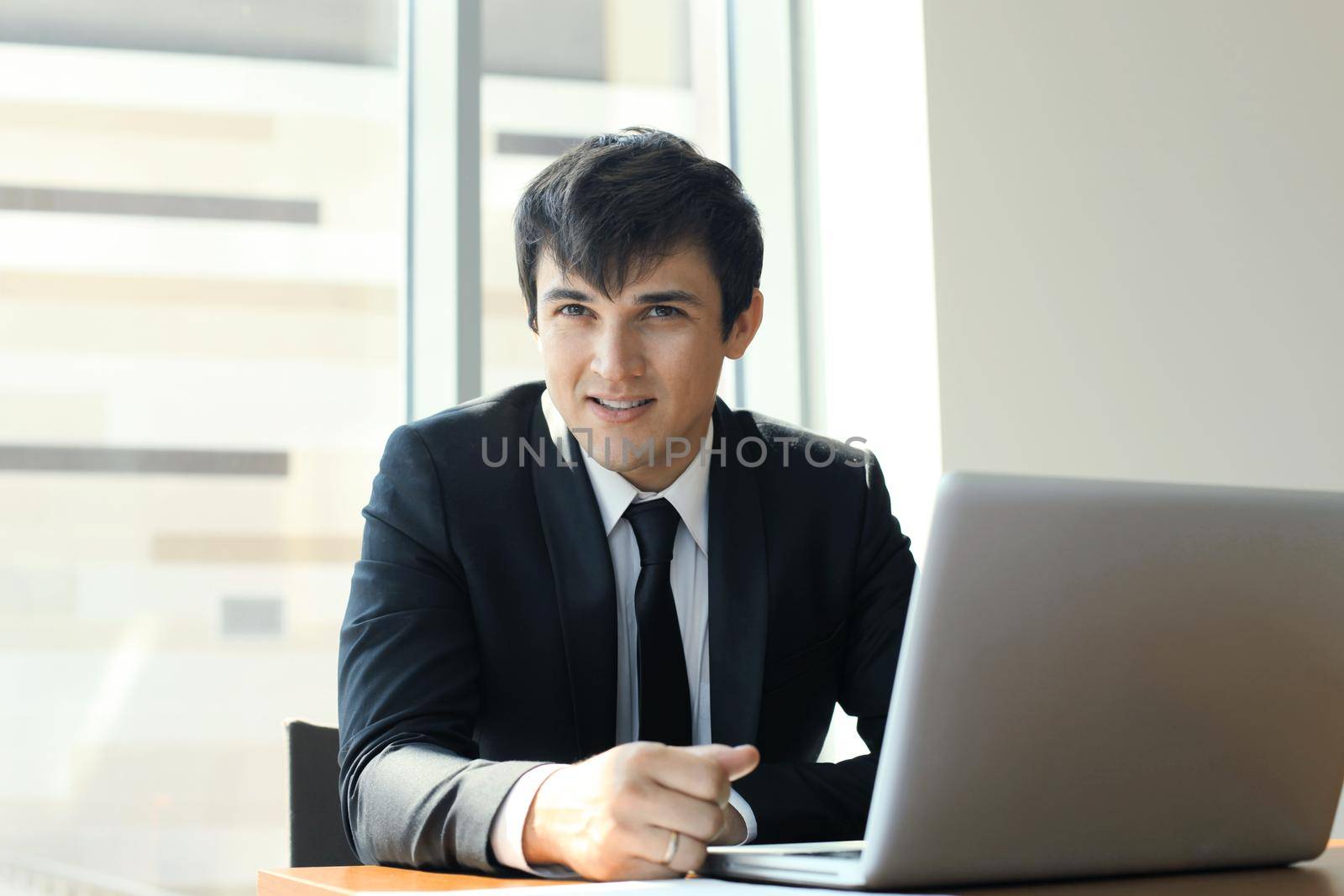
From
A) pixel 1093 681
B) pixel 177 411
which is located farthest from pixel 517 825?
pixel 177 411

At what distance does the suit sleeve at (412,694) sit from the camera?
40.0 inches

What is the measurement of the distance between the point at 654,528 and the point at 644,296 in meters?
0.30

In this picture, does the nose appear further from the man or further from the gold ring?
the gold ring

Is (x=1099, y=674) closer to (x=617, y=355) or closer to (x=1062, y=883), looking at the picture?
(x=1062, y=883)

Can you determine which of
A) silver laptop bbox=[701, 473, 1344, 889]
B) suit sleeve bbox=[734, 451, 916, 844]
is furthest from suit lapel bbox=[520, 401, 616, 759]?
silver laptop bbox=[701, 473, 1344, 889]

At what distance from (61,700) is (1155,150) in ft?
8.54

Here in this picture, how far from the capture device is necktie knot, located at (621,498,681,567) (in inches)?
60.6

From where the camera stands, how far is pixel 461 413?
1660mm

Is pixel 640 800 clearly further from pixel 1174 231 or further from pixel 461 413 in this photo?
pixel 1174 231

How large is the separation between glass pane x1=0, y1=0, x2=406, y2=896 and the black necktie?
1336 millimetres

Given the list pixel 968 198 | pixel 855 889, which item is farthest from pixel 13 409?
pixel 855 889

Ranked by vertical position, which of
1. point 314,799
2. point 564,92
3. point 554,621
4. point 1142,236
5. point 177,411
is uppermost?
point 564,92

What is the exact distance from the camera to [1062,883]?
0.88 m

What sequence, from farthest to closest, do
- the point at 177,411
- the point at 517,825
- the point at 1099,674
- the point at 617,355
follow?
the point at 177,411 → the point at 617,355 → the point at 517,825 → the point at 1099,674
